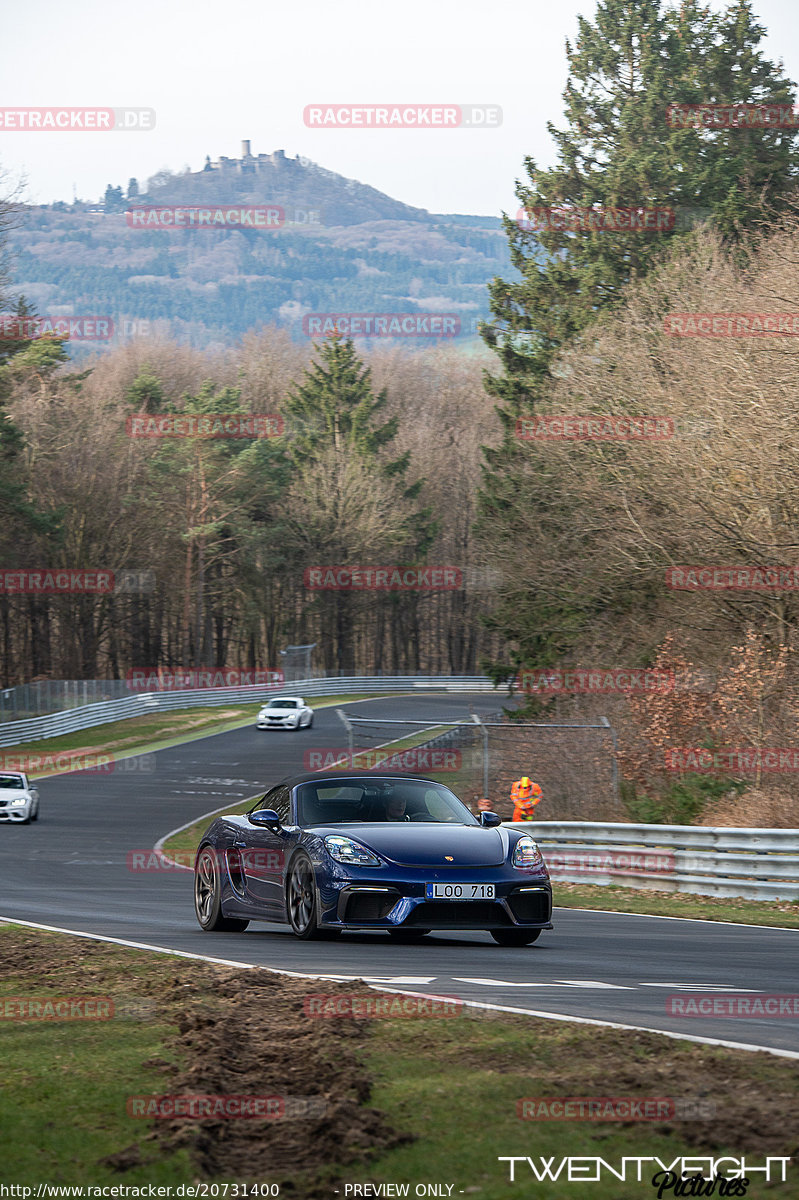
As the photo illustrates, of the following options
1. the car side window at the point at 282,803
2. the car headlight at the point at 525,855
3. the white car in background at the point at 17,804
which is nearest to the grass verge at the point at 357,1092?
the car headlight at the point at 525,855

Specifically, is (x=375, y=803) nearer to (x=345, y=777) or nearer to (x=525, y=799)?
(x=345, y=777)

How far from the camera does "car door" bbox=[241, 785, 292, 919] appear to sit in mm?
11766

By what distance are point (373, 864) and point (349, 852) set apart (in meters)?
0.22

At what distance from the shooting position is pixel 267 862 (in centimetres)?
1189

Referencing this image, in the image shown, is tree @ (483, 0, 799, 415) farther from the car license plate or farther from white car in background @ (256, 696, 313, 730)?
the car license plate

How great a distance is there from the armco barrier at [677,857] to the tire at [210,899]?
5673 mm

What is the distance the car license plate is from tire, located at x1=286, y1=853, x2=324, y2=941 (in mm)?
918

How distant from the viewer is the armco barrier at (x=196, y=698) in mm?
58219

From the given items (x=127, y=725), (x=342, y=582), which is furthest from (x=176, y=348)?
(x=127, y=725)

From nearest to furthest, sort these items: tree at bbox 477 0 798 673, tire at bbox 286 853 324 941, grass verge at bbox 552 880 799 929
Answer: tire at bbox 286 853 324 941, grass verge at bbox 552 880 799 929, tree at bbox 477 0 798 673

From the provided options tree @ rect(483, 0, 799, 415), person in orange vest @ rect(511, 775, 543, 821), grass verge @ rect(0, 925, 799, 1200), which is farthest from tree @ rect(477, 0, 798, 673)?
grass verge @ rect(0, 925, 799, 1200)

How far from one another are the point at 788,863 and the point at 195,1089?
1300 centimetres

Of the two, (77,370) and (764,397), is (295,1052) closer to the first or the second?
(764,397)

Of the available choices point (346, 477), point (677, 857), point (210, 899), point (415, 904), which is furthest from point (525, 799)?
point (346, 477)
